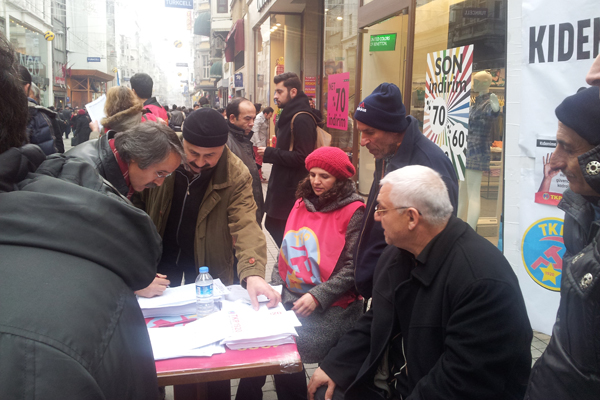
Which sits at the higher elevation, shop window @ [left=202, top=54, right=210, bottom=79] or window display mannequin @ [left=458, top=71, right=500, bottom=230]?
shop window @ [left=202, top=54, right=210, bottom=79]

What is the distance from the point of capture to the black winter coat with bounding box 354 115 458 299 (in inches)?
101

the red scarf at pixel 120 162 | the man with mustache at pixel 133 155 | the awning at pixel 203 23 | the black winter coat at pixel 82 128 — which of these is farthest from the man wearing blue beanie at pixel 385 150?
the awning at pixel 203 23

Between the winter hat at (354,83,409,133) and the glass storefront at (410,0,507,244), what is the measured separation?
2.17 m

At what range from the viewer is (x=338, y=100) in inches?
347

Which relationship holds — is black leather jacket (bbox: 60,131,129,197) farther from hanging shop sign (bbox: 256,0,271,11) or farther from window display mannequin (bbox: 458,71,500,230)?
hanging shop sign (bbox: 256,0,271,11)

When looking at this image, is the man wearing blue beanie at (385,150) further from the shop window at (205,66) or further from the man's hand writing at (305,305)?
the shop window at (205,66)

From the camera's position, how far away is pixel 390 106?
2.70 metres

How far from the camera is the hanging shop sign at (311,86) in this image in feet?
38.1

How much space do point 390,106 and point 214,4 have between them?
36.4 meters

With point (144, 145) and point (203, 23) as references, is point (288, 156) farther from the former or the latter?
point (203, 23)


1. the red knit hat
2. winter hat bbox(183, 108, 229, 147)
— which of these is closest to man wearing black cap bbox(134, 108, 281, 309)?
winter hat bbox(183, 108, 229, 147)

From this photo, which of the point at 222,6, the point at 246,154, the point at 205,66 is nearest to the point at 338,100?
the point at 246,154

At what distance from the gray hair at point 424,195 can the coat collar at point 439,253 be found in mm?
56

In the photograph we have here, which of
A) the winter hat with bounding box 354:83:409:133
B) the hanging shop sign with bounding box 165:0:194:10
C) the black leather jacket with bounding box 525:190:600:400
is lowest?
the black leather jacket with bounding box 525:190:600:400
